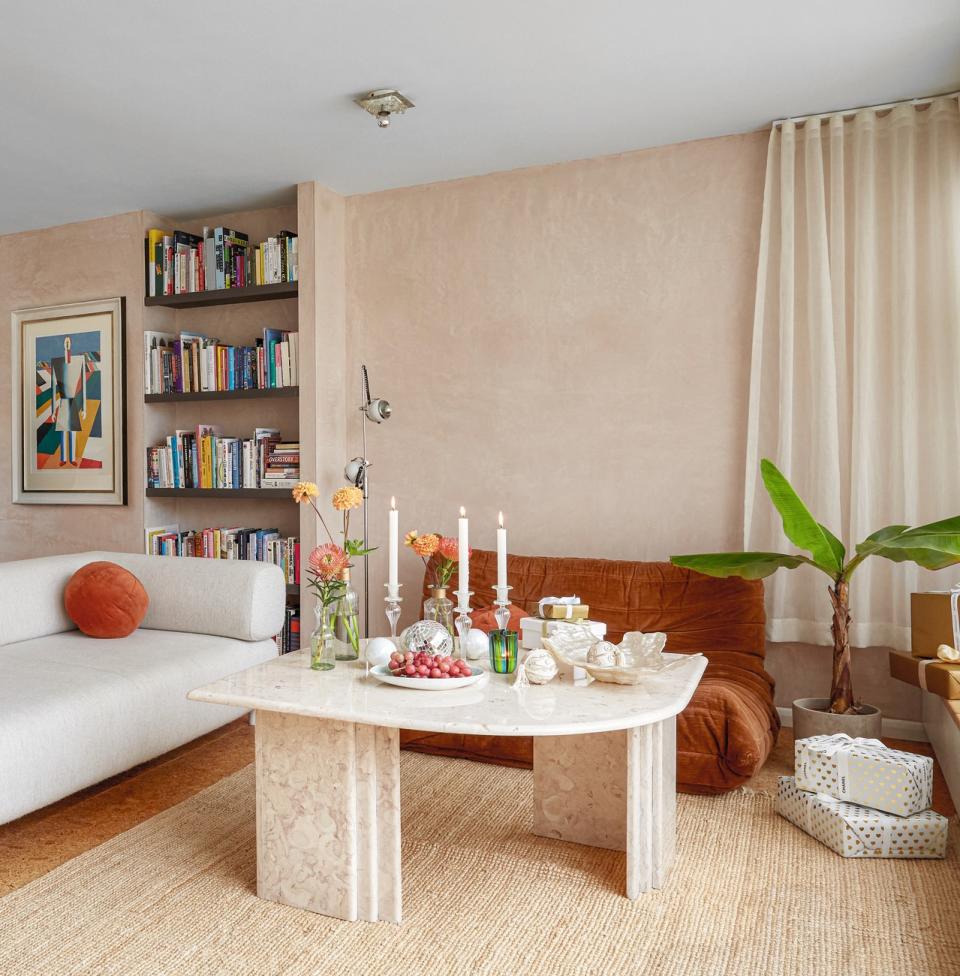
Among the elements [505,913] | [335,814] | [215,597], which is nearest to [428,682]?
[335,814]

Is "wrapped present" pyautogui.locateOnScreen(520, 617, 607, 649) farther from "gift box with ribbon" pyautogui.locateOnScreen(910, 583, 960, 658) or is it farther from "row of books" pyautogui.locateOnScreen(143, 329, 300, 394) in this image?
Result: "row of books" pyautogui.locateOnScreen(143, 329, 300, 394)

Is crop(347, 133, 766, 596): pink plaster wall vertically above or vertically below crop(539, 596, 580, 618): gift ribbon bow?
above

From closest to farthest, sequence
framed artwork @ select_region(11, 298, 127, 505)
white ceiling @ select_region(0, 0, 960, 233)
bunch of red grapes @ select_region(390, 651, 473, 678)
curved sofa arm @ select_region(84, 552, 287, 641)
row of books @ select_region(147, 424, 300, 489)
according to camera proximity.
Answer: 1. bunch of red grapes @ select_region(390, 651, 473, 678)
2. white ceiling @ select_region(0, 0, 960, 233)
3. curved sofa arm @ select_region(84, 552, 287, 641)
4. row of books @ select_region(147, 424, 300, 489)
5. framed artwork @ select_region(11, 298, 127, 505)

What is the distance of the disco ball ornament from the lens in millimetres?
2137

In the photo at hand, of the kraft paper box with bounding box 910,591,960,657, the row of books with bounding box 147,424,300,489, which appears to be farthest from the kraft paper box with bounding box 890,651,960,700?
the row of books with bounding box 147,424,300,489

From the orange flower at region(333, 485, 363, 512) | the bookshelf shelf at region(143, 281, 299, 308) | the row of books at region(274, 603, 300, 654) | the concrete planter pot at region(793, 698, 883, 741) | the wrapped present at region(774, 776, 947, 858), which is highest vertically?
the bookshelf shelf at region(143, 281, 299, 308)

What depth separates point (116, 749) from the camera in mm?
2646

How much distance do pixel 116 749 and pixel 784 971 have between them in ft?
6.62

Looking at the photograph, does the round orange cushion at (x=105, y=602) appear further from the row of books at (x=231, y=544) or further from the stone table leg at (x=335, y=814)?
the stone table leg at (x=335, y=814)

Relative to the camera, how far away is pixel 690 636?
3.34 meters

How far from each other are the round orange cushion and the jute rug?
95cm

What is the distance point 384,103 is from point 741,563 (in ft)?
7.32

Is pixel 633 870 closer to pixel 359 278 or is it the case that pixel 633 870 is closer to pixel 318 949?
pixel 318 949

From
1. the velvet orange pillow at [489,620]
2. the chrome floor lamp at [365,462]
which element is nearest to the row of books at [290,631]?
the chrome floor lamp at [365,462]
